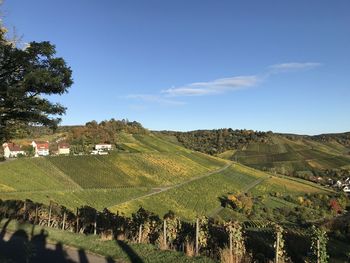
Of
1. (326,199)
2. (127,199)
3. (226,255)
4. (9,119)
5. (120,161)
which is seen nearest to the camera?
(226,255)

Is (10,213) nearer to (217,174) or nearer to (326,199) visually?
(217,174)

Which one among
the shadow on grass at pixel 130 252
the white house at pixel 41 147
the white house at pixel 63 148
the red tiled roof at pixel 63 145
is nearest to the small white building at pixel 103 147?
the white house at pixel 63 148

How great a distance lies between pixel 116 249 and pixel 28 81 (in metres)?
7.87

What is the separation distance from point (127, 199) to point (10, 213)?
52.5m

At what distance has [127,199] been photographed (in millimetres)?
79000

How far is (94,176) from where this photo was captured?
9344 centimetres

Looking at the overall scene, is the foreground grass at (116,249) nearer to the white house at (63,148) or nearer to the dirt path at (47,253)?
the dirt path at (47,253)

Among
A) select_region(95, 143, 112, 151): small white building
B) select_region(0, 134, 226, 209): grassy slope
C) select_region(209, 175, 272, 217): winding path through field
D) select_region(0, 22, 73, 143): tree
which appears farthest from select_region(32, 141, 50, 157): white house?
select_region(0, 22, 73, 143): tree

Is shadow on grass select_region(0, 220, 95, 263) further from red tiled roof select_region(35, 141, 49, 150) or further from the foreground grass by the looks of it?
red tiled roof select_region(35, 141, 49, 150)

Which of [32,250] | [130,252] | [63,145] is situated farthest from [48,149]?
[32,250]

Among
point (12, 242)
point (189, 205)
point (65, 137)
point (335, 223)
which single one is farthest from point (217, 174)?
point (12, 242)

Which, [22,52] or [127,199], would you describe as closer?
[22,52]

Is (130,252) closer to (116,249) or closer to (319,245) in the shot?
(116,249)

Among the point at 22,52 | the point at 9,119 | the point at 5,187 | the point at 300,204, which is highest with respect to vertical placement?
the point at 22,52
